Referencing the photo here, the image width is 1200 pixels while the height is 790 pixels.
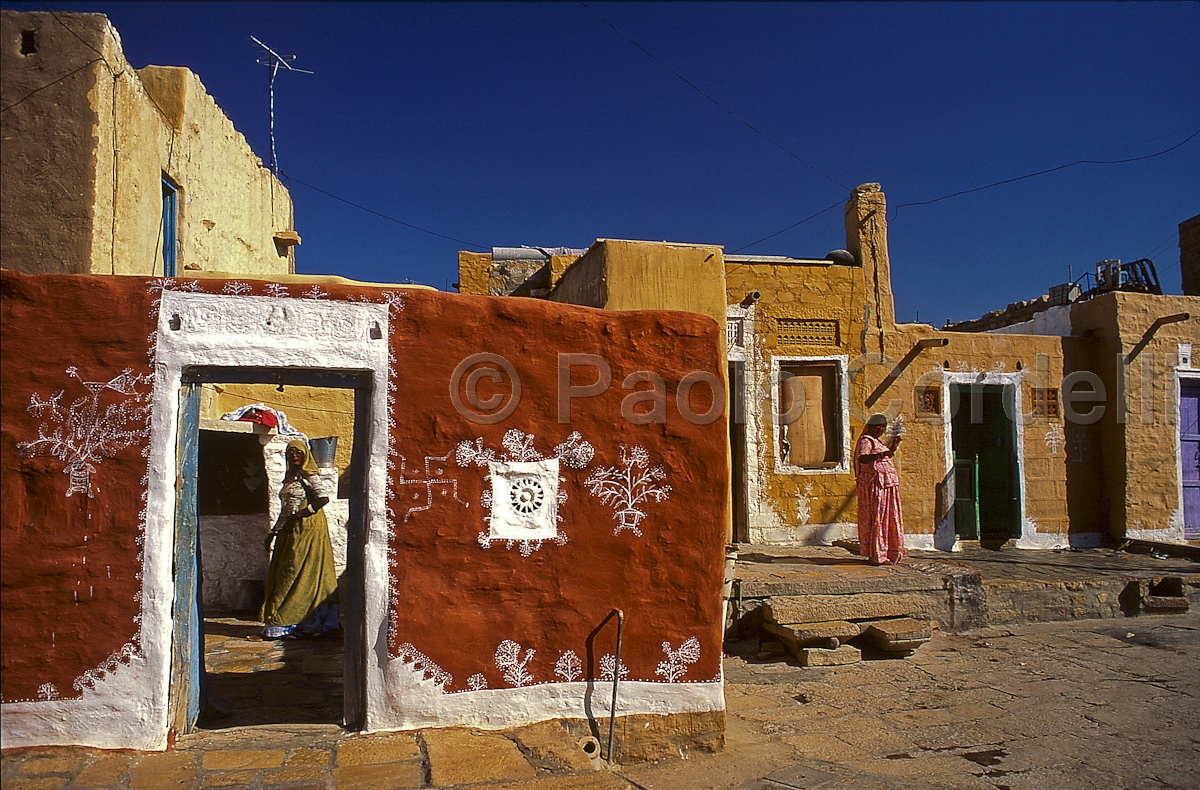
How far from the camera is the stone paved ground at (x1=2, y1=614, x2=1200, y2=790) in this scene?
338 cm

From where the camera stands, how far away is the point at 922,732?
16.6 feet

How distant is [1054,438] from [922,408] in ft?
7.32

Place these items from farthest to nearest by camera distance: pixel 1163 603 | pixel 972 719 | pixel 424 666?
1. pixel 1163 603
2. pixel 972 719
3. pixel 424 666

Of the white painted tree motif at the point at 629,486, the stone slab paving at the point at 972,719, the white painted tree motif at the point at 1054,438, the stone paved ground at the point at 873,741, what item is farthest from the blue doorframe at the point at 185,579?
the white painted tree motif at the point at 1054,438

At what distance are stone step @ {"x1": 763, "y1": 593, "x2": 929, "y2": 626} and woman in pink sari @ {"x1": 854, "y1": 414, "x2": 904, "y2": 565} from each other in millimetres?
769

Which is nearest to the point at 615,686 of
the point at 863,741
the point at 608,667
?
the point at 608,667

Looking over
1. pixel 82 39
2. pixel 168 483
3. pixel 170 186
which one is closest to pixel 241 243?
pixel 170 186

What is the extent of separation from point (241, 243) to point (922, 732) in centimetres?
924

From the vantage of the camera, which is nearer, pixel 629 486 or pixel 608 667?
pixel 608 667

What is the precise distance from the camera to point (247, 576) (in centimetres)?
734

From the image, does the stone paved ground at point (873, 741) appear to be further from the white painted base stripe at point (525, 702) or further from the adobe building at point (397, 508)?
the adobe building at point (397, 508)

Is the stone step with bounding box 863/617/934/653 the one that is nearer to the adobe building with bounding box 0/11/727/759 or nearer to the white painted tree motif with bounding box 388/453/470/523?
the adobe building with bounding box 0/11/727/759

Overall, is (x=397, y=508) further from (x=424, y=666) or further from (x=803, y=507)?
(x=803, y=507)

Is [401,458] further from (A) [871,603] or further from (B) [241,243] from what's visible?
(B) [241,243]
